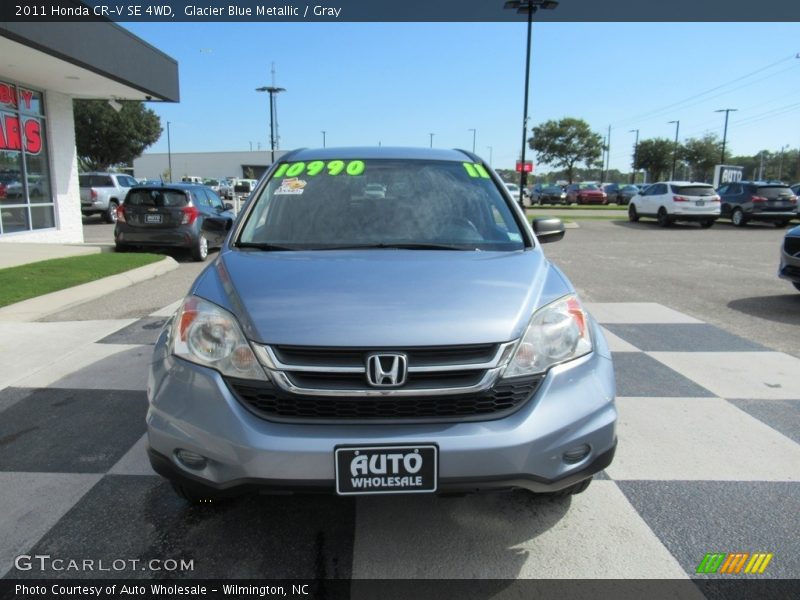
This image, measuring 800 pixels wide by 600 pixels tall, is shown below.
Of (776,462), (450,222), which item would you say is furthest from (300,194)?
(776,462)

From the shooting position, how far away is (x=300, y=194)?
341 centimetres

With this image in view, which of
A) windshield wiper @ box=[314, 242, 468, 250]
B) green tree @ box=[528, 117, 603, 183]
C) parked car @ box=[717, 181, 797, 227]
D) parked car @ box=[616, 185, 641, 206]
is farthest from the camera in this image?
green tree @ box=[528, 117, 603, 183]

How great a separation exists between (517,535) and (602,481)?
72 cm

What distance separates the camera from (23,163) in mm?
13609

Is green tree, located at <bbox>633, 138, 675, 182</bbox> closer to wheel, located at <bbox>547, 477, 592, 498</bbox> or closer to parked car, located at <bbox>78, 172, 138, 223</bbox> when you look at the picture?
parked car, located at <bbox>78, 172, 138, 223</bbox>

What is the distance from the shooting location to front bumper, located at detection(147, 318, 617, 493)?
2.00 m

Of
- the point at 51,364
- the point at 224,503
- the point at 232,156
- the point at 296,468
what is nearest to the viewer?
the point at 296,468

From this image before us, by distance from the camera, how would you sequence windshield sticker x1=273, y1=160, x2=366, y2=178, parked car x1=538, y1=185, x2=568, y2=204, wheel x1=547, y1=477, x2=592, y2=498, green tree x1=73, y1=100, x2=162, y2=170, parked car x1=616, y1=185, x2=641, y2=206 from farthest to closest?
green tree x1=73, y1=100, x2=162, y2=170 < parked car x1=616, y1=185, x2=641, y2=206 < parked car x1=538, y1=185, x2=568, y2=204 < windshield sticker x1=273, y1=160, x2=366, y2=178 < wheel x1=547, y1=477, x2=592, y2=498

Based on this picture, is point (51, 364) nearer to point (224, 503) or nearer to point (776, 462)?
point (224, 503)

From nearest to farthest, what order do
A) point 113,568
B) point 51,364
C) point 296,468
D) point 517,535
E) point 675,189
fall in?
point 296,468 < point 113,568 < point 517,535 < point 51,364 < point 675,189

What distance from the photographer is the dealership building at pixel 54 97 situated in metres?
11.1

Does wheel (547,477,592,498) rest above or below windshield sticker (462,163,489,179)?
below

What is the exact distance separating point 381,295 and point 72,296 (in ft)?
21.6

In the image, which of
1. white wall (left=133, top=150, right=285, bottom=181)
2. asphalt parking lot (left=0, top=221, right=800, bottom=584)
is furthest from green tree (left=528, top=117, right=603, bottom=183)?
asphalt parking lot (left=0, top=221, right=800, bottom=584)
